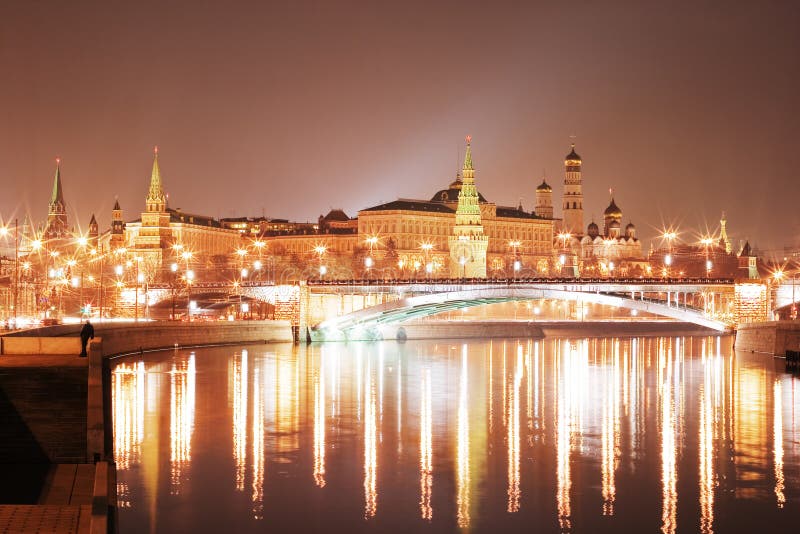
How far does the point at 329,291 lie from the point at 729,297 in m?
24.9

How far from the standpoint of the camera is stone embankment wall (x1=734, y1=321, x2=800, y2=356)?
2643 inches

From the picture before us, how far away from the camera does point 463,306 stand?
84500 mm

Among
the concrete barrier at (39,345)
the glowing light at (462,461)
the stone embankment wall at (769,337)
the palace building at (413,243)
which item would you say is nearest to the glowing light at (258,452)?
the glowing light at (462,461)

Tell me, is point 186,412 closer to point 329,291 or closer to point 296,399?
point 296,399

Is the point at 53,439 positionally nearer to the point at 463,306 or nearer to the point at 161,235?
the point at 463,306

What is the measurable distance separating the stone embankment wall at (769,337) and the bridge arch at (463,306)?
268 cm

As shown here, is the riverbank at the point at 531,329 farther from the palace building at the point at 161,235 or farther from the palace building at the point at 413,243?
the palace building at the point at 161,235

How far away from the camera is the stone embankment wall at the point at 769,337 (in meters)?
67.1

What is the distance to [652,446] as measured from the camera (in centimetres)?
3716

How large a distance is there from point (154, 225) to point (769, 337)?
12115 cm

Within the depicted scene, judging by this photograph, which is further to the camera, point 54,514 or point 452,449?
point 452,449

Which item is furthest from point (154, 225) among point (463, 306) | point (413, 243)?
point (463, 306)

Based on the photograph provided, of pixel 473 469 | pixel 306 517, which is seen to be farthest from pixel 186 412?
pixel 306 517

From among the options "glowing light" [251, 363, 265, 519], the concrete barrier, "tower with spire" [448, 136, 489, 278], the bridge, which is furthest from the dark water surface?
"tower with spire" [448, 136, 489, 278]
